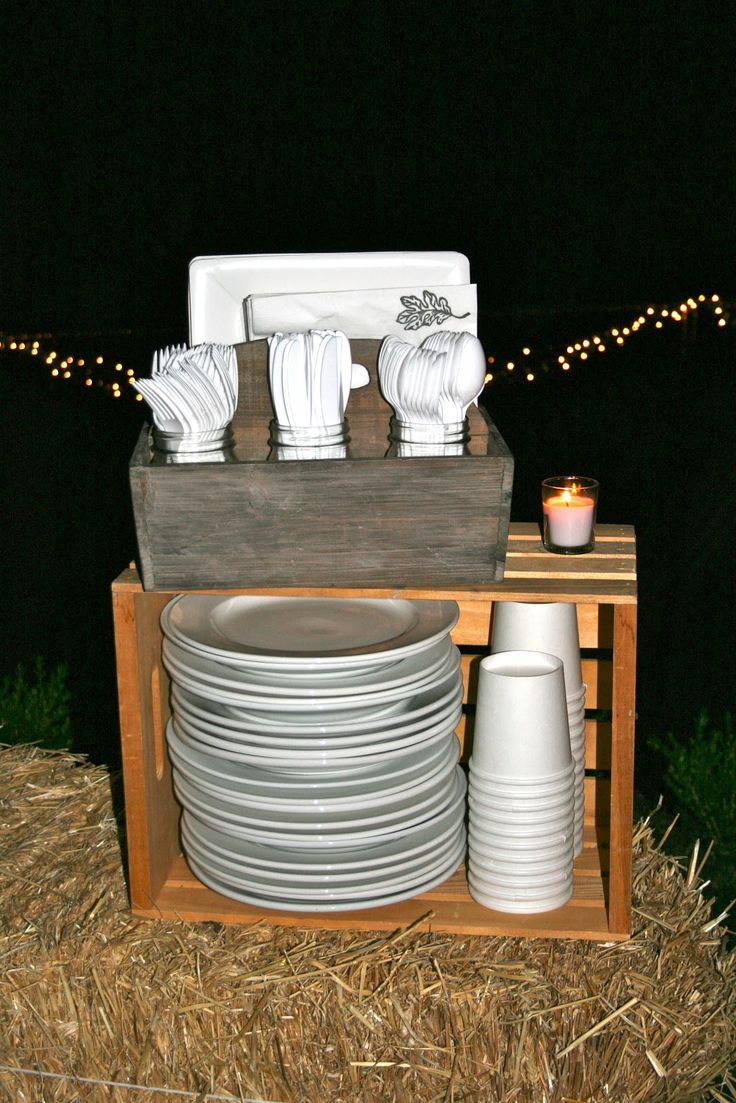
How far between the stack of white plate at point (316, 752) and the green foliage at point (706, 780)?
85 centimetres

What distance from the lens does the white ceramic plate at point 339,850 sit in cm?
139

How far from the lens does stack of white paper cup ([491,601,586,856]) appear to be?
4.83 feet

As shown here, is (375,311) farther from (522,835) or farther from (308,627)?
(522,835)

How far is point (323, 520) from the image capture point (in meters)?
1.28

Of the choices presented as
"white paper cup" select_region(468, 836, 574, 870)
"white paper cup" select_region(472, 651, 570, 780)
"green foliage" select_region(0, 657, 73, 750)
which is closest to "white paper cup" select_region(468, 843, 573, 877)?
"white paper cup" select_region(468, 836, 574, 870)

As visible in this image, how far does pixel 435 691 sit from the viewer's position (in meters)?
1.42

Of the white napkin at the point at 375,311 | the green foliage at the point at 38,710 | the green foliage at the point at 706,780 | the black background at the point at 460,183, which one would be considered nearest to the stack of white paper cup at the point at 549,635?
the white napkin at the point at 375,311

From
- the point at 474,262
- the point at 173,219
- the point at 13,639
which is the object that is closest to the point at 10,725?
the point at 13,639

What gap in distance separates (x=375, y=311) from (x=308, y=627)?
0.40 m

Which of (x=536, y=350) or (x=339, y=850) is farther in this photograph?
(x=536, y=350)

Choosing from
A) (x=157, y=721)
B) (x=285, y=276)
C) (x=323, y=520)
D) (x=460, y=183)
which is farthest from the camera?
(x=460, y=183)

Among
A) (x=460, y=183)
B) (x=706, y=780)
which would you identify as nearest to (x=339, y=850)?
(x=706, y=780)

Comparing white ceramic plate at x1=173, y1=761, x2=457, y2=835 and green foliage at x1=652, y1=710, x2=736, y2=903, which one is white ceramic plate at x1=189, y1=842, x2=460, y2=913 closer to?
white ceramic plate at x1=173, y1=761, x2=457, y2=835

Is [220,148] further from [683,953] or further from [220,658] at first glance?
[683,953]
